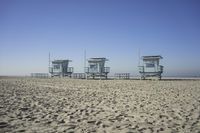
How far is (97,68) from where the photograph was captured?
4050cm

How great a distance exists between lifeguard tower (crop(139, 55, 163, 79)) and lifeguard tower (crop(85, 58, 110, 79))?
679 centimetres

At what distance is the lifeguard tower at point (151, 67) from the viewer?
3428 cm

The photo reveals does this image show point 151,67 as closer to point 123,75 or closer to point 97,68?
point 123,75

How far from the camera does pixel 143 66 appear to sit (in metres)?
35.6

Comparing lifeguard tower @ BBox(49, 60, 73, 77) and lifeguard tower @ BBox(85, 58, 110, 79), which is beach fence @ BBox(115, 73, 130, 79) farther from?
lifeguard tower @ BBox(49, 60, 73, 77)

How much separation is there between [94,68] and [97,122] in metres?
34.0

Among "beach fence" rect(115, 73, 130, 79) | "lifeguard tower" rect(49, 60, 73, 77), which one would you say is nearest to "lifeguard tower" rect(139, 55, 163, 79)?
"beach fence" rect(115, 73, 130, 79)

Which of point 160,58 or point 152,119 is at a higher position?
point 160,58

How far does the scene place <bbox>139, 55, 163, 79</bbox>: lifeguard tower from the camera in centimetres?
3428

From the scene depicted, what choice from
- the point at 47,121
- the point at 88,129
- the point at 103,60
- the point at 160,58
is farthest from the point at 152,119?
the point at 103,60

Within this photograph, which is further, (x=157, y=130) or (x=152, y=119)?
(x=152, y=119)

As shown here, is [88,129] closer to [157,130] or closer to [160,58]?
[157,130]

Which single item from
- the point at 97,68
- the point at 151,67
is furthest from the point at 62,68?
the point at 151,67

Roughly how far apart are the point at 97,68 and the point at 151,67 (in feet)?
32.0
